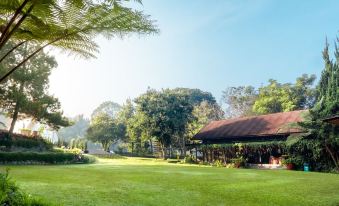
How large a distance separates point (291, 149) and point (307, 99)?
22641mm

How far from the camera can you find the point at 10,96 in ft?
78.4

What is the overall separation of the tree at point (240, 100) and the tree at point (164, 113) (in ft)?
70.8

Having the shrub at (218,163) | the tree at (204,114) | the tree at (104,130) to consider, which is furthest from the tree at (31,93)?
the tree at (104,130)

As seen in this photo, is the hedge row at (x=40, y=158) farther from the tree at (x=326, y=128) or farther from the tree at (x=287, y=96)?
the tree at (x=287, y=96)

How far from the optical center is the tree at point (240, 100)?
193ft

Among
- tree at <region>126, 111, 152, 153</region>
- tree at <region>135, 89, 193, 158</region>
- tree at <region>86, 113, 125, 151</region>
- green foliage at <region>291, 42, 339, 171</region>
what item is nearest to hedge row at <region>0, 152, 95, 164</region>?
tree at <region>135, 89, 193, 158</region>

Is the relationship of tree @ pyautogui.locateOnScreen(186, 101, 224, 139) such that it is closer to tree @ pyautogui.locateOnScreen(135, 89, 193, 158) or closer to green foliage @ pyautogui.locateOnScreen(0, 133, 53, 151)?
tree @ pyautogui.locateOnScreen(135, 89, 193, 158)

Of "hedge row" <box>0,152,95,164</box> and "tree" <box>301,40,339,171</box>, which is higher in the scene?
"tree" <box>301,40,339,171</box>

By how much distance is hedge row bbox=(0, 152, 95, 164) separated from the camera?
2103cm

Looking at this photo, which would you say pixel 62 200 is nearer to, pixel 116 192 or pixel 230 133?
pixel 116 192

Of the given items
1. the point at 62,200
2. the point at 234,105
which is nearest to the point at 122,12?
the point at 62,200

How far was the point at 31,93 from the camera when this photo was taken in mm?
26625

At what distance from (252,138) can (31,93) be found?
20.5 metres

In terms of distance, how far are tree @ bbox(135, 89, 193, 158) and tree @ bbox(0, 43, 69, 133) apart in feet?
41.4
